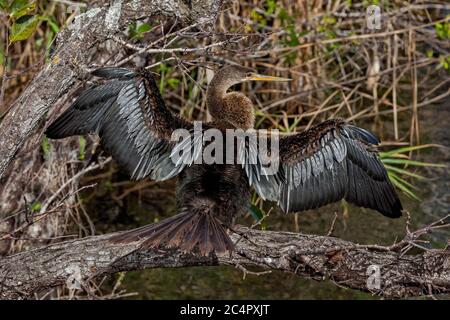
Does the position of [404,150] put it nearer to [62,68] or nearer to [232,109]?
[232,109]

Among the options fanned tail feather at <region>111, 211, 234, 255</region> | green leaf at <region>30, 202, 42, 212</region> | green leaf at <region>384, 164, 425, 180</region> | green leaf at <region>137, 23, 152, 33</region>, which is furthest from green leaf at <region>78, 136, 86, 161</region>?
green leaf at <region>384, 164, 425, 180</region>

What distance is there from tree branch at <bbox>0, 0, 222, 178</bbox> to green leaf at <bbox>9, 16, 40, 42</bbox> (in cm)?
12

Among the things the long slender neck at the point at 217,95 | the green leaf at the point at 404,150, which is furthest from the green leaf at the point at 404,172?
the long slender neck at the point at 217,95

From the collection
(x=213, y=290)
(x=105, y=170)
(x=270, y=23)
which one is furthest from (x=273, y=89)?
(x=213, y=290)

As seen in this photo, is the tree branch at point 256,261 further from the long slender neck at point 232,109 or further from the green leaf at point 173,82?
the green leaf at point 173,82

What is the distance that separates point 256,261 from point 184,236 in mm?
330

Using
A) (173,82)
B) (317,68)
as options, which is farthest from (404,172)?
(173,82)

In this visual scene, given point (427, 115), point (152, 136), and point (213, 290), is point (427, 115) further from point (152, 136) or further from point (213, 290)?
point (152, 136)

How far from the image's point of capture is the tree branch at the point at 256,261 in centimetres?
345

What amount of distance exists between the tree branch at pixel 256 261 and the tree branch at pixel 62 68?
1.48ft

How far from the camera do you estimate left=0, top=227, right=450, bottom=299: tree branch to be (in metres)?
3.45

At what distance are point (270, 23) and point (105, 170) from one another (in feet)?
5.60

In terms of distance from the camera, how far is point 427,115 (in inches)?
281

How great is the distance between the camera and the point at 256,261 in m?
3.62
